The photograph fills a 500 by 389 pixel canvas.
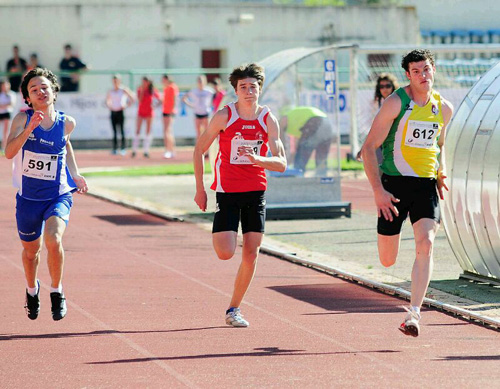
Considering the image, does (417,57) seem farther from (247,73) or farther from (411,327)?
(411,327)

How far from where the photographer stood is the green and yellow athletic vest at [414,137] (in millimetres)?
8062

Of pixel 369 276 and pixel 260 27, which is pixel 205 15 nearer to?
pixel 260 27

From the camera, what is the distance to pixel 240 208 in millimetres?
8516

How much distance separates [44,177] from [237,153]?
1.41 meters

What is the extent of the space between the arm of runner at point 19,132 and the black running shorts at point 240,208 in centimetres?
140

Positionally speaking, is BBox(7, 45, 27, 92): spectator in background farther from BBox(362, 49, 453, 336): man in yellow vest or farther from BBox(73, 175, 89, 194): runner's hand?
BBox(362, 49, 453, 336): man in yellow vest

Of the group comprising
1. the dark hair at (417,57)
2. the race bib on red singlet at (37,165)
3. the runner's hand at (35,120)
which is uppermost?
the dark hair at (417,57)

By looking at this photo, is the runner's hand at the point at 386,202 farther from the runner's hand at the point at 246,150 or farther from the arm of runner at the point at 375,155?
the runner's hand at the point at 246,150

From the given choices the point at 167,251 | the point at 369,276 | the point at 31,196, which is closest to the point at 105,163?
the point at 167,251

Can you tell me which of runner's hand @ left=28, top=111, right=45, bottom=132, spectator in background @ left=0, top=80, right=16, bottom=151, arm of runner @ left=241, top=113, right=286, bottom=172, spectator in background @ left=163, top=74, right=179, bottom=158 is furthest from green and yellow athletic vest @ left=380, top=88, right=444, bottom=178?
spectator in background @ left=0, top=80, right=16, bottom=151

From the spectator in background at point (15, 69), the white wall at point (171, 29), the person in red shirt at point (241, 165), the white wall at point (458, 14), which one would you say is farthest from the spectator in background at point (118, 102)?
the white wall at point (458, 14)

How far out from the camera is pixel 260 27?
44156mm

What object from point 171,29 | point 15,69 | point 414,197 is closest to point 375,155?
point 414,197

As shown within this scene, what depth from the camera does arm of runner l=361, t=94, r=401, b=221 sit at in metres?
7.99
